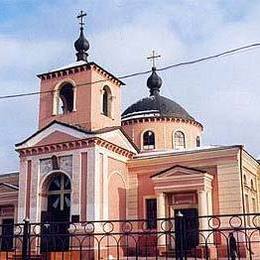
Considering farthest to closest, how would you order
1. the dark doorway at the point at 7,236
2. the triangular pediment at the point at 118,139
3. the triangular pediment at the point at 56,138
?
the triangular pediment at the point at 118,139
the triangular pediment at the point at 56,138
the dark doorway at the point at 7,236

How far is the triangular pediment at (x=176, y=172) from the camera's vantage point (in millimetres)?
18766

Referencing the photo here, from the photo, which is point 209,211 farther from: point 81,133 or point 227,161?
point 81,133

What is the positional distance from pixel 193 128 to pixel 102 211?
10351 millimetres

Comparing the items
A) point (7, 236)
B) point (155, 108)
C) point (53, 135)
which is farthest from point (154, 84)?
point (7, 236)

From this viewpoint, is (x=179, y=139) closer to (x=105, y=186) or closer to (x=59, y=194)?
(x=105, y=186)

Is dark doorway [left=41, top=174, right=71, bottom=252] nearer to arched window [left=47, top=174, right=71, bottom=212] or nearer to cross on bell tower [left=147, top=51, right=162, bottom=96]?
arched window [left=47, top=174, right=71, bottom=212]

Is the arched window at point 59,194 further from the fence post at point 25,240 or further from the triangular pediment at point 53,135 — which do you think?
the fence post at point 25,240

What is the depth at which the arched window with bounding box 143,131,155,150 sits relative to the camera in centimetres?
2600

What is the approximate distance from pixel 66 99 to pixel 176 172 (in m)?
7.06

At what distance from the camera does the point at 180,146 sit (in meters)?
26.4

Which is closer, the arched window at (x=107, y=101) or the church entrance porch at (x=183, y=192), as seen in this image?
the church entrance porch at (x=183, y=192)

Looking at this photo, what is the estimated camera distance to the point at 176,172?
19.1 meters

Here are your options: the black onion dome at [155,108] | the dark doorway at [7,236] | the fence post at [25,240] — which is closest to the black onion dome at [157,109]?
the black onion dome at [155,108]

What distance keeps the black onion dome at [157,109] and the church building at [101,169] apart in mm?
4313
